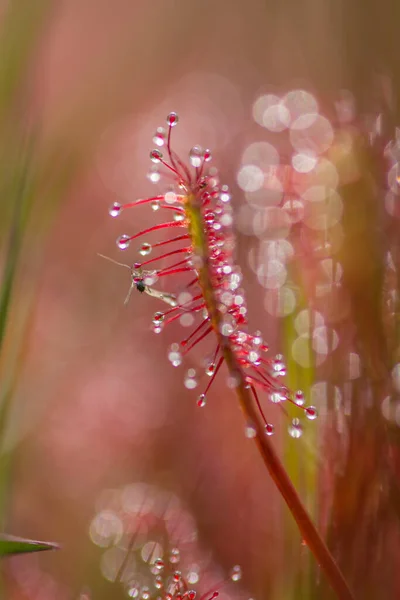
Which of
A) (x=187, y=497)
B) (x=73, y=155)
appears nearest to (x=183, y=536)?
(x=187, y=497)

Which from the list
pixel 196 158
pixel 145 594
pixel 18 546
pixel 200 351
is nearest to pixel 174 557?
pixel 145 594

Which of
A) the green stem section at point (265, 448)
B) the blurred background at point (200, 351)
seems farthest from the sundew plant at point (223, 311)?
the blurred background at point (200, 351)

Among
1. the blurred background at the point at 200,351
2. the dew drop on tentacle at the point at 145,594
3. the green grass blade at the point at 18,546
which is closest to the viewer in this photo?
the green grass blade at the point at 18,546

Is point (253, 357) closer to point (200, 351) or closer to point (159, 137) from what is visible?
point (159, 137)

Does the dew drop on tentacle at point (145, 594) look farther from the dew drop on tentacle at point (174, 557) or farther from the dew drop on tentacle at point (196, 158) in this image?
the dew drop on tentacle at point (196, 158)

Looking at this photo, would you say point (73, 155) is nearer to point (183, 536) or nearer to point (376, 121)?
point (376, 121)

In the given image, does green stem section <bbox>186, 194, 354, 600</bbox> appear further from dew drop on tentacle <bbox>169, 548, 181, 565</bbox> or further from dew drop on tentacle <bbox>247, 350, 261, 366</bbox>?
dew drop on tentacle <bbox>169, 548, 181, 565</bbox>
